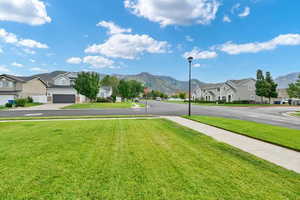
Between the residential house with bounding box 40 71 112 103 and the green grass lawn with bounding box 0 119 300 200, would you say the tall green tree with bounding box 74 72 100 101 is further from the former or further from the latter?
the green grass lawn with bounding box 0 119 300 200

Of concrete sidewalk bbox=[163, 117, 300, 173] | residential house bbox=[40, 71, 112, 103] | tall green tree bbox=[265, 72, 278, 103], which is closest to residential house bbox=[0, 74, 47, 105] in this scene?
residential house bbox=[40, 71, 112, 103]

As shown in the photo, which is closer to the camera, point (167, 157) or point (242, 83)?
point (167, 157)

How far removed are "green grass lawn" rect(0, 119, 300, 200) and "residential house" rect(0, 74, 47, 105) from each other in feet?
108

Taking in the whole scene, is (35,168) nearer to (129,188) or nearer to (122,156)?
(122,156)

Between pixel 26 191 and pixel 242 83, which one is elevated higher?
pixel 242 83

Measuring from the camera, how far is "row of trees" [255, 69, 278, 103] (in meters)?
37.6

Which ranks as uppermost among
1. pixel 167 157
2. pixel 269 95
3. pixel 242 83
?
pixel 242 83

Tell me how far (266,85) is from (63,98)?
5231 cm

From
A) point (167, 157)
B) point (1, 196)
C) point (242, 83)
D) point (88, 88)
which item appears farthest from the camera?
point (242, 83)

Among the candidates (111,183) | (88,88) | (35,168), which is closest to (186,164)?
(111,183)

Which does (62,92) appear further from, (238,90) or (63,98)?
(238,90)

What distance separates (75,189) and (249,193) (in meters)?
3.21

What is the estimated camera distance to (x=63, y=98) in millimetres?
35500

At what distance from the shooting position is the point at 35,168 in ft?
11.4
